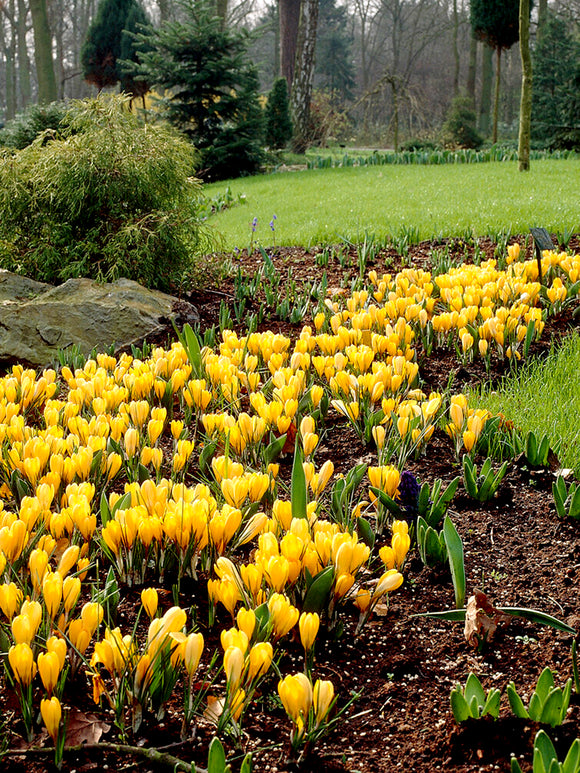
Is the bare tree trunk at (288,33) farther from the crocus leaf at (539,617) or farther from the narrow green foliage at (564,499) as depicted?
the crocus leaf at (539,617)

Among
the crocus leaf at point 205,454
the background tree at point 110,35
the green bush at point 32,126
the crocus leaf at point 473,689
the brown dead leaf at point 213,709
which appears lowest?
the brown dead leaf at point 213,709

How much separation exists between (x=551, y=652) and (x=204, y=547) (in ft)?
3.07

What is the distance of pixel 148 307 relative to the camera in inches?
201

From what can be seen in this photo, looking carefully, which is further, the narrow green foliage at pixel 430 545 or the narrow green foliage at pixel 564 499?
the narrow green foliage at pixel 564 499

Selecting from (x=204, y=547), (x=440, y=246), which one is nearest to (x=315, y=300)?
(x=440, y=246)

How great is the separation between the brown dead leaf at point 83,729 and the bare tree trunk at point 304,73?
67.1ft

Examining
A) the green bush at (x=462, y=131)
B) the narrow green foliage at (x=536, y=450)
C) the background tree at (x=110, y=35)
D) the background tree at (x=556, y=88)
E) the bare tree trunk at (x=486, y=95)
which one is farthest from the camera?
the bare tree trunk at (x=486, y=95)

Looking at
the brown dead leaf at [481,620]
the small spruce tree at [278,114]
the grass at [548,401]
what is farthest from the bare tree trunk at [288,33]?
the brown dead leaf at [481,620]

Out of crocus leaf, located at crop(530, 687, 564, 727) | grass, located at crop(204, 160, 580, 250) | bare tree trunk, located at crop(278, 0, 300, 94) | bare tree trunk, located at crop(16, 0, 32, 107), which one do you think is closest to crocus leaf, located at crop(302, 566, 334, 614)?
crocus leaf, located at crop(530, 687, 564, 727)

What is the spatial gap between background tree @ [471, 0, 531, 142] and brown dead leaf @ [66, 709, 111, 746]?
19419 mm

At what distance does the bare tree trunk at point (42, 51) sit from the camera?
1992 cm

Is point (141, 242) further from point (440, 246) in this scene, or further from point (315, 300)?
point (440, 246)

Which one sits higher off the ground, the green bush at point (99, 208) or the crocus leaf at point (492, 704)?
the green bush at point (99, 208)

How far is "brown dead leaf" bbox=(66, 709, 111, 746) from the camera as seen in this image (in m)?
1.47
